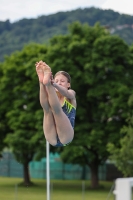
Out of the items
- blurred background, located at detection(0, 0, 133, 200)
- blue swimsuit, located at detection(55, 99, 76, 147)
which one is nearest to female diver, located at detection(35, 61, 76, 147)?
blue swimsuit, located at detection(55, 99, 76, 147)

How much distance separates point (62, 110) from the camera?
22.1 ft

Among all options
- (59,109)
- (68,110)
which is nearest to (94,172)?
(68,110)

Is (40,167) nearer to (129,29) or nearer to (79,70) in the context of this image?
(79,70)

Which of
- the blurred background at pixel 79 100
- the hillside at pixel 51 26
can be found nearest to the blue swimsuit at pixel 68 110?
the blurred background at pixel 79 100

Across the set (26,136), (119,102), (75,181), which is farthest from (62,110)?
(75,181)

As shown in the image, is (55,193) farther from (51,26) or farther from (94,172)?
(51,26)

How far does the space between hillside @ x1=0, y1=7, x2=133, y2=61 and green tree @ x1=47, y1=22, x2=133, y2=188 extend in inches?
1788

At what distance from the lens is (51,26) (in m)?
118

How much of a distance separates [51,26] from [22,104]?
78.1 metres

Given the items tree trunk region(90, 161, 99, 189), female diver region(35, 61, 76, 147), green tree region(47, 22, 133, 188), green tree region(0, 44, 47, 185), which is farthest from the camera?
tree trunk region(90, 161, 99, 189)

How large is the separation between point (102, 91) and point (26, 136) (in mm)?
6412

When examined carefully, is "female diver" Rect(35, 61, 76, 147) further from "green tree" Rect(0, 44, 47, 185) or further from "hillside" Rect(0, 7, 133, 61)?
"hillside" Rect(0, 7, 133, 61)

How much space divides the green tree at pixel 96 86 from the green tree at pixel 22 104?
2165 millimetres

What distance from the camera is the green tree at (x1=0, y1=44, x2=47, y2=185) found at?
40156 millimetres
